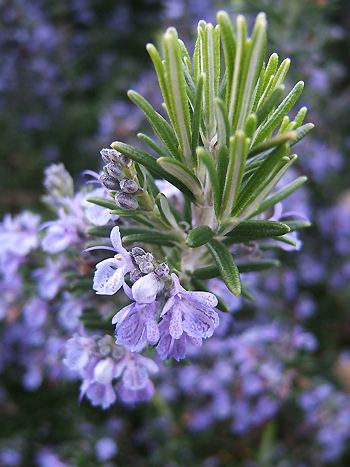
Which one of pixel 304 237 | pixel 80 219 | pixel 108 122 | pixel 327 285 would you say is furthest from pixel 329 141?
pixel 80 219

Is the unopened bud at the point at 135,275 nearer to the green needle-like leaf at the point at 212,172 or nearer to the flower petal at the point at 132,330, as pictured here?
the flower petal at the point at 132,330

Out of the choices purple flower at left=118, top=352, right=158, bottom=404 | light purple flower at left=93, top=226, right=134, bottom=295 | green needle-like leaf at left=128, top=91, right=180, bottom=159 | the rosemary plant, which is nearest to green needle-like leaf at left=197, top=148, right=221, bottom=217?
the rosemary plant

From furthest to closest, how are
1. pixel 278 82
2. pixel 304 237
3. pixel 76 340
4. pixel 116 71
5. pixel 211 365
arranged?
pixel 116 71 → pixel 304 237 → pixel 211 365 → pixel 76 340 → pixel 278 82

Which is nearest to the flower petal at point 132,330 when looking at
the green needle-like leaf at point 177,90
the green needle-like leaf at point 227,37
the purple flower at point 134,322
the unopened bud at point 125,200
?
the purple flower at point 134,322

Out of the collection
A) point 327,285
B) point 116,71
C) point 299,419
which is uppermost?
point 116,71

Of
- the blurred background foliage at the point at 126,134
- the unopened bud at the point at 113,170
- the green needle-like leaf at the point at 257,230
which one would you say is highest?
the blurred background foliage at the point at 126,134

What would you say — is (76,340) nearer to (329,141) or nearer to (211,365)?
(211,365)

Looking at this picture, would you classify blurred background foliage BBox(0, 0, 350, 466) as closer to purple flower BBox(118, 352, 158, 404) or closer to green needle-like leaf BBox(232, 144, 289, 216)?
purple flower BBox(118, 352, 158, 404)
